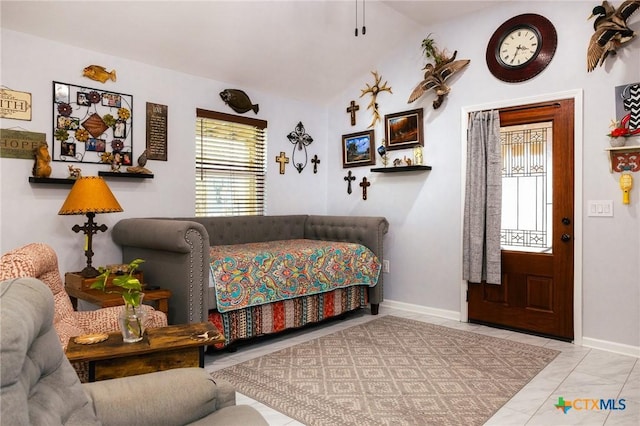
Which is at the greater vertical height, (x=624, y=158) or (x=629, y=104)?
(x=629, y=104)

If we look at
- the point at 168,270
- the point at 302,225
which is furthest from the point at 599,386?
the point at 302,225

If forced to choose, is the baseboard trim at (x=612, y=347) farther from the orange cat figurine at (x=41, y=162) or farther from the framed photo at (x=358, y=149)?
the orange cat figurine at (x=41, y=162)

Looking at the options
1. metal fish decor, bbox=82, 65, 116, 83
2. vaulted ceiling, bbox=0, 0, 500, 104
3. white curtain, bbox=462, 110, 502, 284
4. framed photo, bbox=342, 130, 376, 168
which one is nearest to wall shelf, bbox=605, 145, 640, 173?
white curtain, bbox=462, 110, 502, 284

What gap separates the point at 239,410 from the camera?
1398 mm

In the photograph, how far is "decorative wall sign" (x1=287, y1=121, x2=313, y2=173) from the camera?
202 inches

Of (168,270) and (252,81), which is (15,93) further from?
(252,81)

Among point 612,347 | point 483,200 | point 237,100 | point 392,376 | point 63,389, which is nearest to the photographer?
point 63,389

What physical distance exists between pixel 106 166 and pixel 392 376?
2812mm

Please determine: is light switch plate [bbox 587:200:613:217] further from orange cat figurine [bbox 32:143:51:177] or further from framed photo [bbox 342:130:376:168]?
orange cat figurine [bbox 32:143:51:177]

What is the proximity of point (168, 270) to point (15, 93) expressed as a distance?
66.4 inches

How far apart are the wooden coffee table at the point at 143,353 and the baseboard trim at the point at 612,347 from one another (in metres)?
3.06

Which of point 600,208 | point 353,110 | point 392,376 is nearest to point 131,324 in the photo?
point 392,376

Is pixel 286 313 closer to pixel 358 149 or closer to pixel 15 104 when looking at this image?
pixel 358 149

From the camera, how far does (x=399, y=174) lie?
4707 mm
